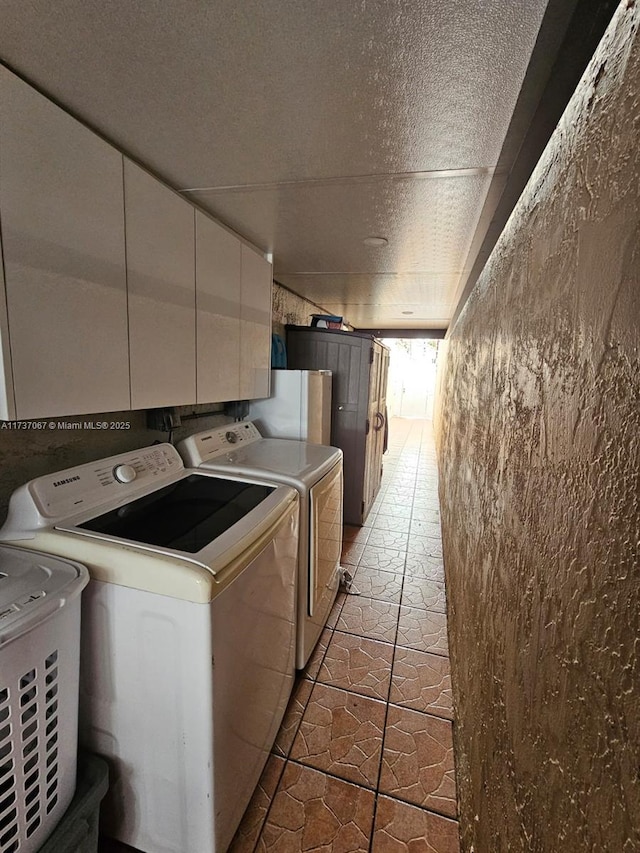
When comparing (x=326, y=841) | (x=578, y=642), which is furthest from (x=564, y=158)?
(x=326, y=841)

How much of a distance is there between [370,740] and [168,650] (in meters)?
1.07

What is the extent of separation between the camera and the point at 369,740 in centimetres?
151

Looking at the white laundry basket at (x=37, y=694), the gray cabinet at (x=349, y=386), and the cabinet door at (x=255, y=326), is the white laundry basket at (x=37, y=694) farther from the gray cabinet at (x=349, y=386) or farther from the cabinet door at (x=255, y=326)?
the gray cabinet at (x=349, y=386)

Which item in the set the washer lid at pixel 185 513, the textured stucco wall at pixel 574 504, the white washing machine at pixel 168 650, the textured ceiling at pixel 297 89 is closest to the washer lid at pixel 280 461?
the washer lid at pixel 185 513

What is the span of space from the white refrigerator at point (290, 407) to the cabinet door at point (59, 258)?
135cm

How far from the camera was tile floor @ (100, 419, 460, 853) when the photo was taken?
1.21 m

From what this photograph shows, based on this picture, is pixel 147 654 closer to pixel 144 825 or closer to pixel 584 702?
pixel 144 825

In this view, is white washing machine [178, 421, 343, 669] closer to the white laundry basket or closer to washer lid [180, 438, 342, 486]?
washer lid [180, 438, 342, 486]

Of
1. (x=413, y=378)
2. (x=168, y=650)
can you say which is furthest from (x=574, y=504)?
(x=413, y=378)

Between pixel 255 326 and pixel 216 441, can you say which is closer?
pixel 216 441

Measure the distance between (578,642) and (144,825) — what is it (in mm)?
1366

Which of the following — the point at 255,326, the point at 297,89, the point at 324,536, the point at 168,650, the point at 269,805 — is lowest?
the point at 269,805

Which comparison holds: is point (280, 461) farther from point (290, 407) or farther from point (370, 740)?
point (370, 740)

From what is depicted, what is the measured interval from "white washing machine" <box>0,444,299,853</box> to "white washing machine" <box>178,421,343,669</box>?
0.39m
